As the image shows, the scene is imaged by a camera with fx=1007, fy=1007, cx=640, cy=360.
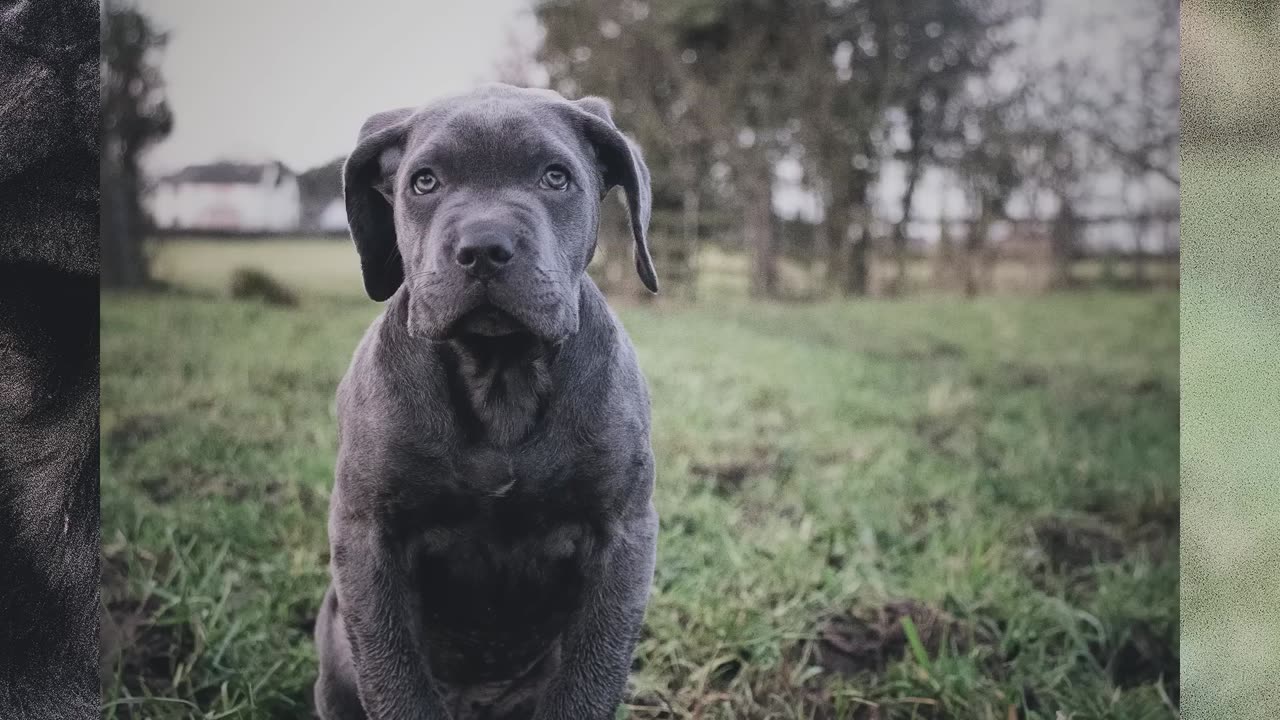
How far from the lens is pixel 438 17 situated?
2814 mm

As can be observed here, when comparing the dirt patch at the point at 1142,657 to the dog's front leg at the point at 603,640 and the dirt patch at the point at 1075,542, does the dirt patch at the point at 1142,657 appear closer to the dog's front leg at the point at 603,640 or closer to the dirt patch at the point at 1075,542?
the dirt patch at the point at 1075,542

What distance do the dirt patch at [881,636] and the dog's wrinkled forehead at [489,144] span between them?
1452 mm

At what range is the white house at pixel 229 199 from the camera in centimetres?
293

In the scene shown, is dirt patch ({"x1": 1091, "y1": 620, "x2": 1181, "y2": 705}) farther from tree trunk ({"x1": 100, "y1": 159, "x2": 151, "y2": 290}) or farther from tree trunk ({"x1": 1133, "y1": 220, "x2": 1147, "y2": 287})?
tree trunk ({"x1": 100, "y1": 159, "x2": 151, "y2": 290})

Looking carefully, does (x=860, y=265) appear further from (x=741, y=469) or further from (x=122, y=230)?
(x=122, y=230)

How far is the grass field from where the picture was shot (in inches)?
95.0

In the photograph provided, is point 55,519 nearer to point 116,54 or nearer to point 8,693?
point 8,693

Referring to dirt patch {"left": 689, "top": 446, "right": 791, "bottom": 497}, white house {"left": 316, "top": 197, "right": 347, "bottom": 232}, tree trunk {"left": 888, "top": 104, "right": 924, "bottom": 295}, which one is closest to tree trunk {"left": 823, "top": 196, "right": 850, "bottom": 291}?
tree trunk {"left": 888, "top": 104, "right": 924, "bottom": 295}

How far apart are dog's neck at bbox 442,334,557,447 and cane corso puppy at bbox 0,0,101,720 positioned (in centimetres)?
66

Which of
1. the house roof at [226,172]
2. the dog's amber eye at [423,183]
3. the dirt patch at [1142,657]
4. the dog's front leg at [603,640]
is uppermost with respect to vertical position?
the house roof at [226,172]

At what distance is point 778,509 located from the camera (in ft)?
9.96

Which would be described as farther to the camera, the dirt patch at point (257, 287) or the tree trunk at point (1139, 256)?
the tree trunk at point (1139, 256)

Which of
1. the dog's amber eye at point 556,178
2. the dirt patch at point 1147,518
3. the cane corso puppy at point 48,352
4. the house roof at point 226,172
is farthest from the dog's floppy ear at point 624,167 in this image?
the dirt patch at point 1147,518

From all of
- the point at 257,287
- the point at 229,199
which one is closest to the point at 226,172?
the point at 229,199
